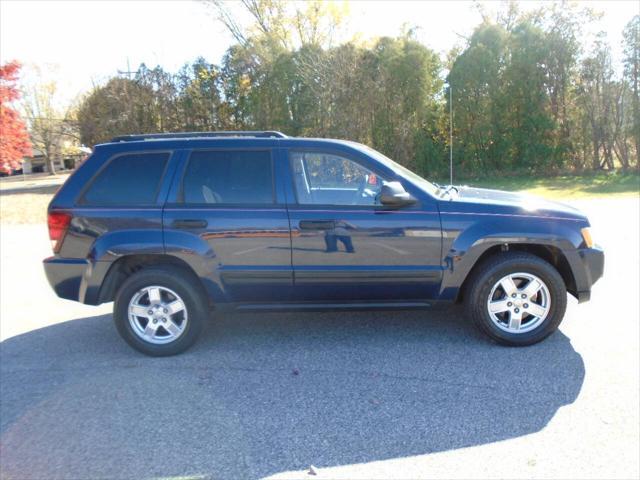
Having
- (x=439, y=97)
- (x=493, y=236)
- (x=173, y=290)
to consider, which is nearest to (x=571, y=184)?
(x=439, y=97)

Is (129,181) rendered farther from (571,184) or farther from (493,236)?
(571,184)

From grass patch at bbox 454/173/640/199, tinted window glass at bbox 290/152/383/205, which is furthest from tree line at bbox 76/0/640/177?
tinted window glass at bbox 290/152/383/205

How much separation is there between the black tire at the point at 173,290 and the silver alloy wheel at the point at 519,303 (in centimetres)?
254

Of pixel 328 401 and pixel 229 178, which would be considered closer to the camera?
pixel 328 401

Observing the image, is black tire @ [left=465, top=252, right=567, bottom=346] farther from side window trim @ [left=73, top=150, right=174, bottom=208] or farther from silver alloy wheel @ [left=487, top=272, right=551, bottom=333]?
side window trim @ [left=73, top=150, right=174, bottom=208]

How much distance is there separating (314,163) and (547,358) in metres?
2.56

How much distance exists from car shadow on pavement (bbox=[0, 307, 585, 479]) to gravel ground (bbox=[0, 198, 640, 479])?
1 cm

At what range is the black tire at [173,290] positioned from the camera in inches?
159

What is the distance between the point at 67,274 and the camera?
161 inches

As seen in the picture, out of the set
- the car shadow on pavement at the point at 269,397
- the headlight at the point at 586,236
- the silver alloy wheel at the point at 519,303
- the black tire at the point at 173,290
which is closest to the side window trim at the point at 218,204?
the black tire at the point at 173,290

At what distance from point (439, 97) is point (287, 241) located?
53.6 feet

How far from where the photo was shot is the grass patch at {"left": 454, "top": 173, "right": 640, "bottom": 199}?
557 inches

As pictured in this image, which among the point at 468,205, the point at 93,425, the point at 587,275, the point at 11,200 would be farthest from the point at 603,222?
the point at 11,200

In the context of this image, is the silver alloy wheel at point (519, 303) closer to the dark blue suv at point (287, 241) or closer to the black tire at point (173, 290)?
the dark blue suv at point (287, 241)
